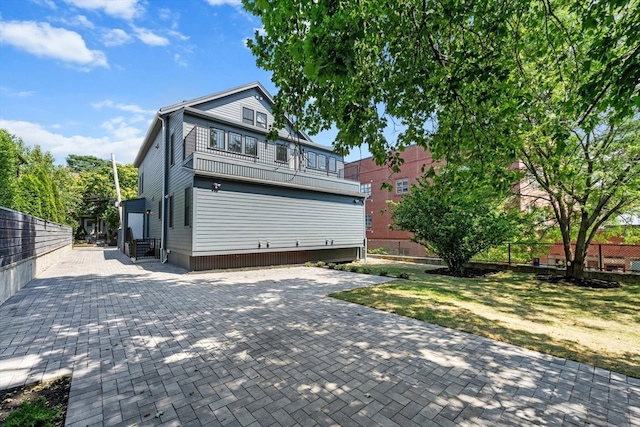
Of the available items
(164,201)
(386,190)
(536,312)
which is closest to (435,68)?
(536,312)

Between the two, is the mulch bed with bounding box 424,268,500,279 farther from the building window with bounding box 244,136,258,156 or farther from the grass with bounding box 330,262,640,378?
the building window with bounding box 244,136,258,156

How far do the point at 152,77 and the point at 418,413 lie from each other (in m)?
12.8

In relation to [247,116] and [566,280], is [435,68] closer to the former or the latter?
[566,280]

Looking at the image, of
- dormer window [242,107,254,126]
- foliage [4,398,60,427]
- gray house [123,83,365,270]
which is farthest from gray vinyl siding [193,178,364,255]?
foliage [4,398,60,427]

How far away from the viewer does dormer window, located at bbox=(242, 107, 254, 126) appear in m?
16.2

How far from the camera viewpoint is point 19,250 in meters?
7.39

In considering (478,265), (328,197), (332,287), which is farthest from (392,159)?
(478,265)

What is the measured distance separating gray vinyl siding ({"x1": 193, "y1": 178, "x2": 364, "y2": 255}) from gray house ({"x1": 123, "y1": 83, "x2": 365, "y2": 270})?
0.13 feet

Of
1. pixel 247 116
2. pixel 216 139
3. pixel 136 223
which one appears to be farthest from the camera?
pixel 136 223

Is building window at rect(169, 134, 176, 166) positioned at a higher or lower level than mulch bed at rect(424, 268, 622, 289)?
higher

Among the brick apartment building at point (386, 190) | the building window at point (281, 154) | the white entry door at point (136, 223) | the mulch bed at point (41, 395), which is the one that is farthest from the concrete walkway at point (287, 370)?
the brick apartment building at point (386, 190)

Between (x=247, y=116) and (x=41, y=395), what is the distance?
609 inches

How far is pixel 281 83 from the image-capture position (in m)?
5.18

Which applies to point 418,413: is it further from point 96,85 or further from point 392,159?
point 96,85
